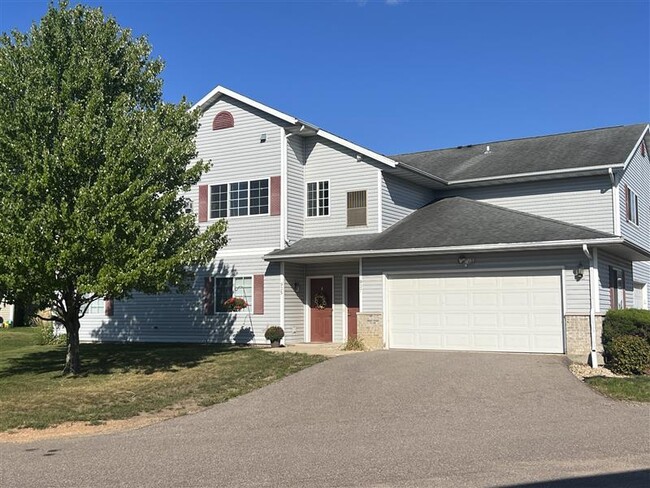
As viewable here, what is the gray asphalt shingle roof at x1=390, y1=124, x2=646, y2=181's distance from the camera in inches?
850

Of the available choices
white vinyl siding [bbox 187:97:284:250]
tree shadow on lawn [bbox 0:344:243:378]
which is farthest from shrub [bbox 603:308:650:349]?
white vinyl siding [bbox 187:97:284:250]

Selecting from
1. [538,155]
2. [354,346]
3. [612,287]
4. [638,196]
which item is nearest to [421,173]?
[538,155]

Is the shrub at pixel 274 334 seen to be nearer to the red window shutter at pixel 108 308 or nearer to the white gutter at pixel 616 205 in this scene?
the red window shutter at pixel 108 308

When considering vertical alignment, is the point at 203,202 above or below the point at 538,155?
below

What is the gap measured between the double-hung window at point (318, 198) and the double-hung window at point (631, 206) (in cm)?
970

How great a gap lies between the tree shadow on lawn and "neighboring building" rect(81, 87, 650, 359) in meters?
→ 1.81

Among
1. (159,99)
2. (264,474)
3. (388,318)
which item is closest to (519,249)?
(388,318)

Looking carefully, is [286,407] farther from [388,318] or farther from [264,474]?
[388,318]

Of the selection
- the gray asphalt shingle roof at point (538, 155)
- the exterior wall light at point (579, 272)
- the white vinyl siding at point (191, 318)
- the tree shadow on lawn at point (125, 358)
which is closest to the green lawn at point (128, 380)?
the tree shadow on lawn at point (125, 358)

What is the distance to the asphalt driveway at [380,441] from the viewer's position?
7.41 meters

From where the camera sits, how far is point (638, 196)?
23.8 metres

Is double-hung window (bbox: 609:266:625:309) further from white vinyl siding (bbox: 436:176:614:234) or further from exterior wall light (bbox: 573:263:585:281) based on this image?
exterior wall light (bbox: 573:263:585:281)

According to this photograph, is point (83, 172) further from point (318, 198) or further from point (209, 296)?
point (318, 198)

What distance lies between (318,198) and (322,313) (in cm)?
384
